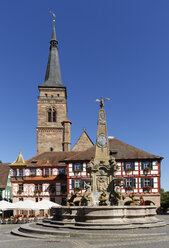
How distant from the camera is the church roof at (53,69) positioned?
229ft

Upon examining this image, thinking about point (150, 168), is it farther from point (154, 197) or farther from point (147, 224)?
point (147, 224)

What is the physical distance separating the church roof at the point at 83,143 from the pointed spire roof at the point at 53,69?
1945cm

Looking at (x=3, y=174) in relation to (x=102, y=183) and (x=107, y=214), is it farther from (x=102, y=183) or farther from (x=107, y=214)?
(x=107, y=214)

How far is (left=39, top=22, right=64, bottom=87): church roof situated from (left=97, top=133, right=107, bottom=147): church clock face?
158ft

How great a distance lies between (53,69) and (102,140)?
2080 inches

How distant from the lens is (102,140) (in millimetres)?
22562

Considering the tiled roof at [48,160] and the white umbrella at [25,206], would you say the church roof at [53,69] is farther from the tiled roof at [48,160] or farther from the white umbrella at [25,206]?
the white umbrella at [25,206]

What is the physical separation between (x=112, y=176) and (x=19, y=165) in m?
26.6

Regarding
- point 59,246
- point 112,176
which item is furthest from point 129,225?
point 112,176

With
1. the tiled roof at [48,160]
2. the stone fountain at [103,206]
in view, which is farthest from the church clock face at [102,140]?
the tiled roof at [48,160]

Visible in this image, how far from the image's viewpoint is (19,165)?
148 feet

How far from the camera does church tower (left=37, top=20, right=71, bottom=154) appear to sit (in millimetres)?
61531

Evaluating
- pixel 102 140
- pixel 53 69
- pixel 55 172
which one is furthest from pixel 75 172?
pixel 53 69

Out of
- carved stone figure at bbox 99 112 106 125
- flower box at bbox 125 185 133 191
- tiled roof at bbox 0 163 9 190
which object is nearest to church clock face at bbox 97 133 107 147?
carved stone figure at bbox 99 112 106 125
